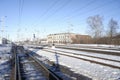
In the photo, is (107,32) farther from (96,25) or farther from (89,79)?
(89,79)

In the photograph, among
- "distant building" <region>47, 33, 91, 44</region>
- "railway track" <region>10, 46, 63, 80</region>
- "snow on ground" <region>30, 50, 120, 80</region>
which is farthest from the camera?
"distant building" <region>47, 33, 91, 44</region>

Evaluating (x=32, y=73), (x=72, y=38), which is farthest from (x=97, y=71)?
(x=72, y=38)

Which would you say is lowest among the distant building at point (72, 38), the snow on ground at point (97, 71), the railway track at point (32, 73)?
the snow on ground at point (97, 71)

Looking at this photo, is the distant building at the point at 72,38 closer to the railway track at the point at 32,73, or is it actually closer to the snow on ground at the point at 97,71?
the snow on ground at the point at 97,71

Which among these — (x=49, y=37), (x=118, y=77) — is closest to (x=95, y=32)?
(x=118, y=77)

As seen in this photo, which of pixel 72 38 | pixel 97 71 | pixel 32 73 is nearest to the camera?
pixel 32 73

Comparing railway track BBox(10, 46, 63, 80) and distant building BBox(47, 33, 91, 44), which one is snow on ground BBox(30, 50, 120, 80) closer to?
railway track BBox(10, 46, 63, 80)

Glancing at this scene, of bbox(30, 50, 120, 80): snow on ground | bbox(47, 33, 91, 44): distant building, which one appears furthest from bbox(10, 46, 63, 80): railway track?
bbox(47, 33, 91, 44): distant building

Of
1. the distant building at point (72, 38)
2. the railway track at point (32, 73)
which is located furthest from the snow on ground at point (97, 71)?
the distant building at point (72, 38)

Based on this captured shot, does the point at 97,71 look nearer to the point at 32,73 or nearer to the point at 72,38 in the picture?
the point at 32,73

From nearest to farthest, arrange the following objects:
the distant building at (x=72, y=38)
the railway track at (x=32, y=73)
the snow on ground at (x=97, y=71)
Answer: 1. the railway track at (x=32, y=73)
2. the snow on ground at (x=97, y=71)
3. the distant building at (x=72, y=38)

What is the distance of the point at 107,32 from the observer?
287 ft

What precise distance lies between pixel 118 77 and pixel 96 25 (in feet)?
259

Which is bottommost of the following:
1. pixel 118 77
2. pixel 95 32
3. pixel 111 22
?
pixel 118 77
